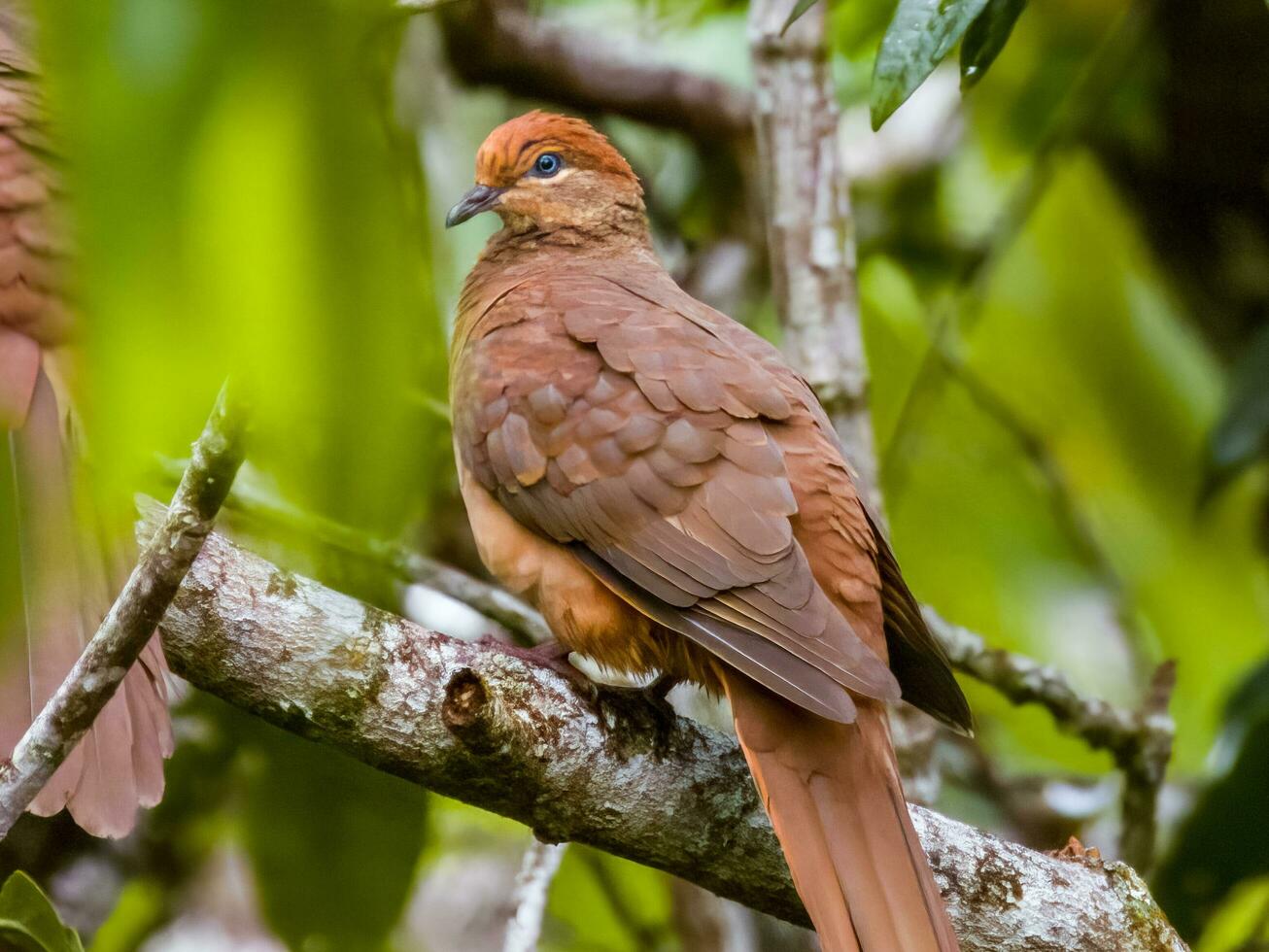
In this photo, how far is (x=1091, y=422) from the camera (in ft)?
17.3

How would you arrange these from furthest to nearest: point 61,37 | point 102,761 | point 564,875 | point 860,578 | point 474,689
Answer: point 564,875, point 860,578, point 102,761, point 474,689, point 61,37

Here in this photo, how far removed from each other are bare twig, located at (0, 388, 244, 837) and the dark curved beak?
1831 millimetres

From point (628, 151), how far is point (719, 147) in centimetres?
33

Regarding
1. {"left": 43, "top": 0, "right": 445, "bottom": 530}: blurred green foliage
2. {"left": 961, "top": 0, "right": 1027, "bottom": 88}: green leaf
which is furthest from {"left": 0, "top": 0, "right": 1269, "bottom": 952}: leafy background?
{"left": 43, "top": 0, "right": 445, "bottom": 530}: blurred green foliage

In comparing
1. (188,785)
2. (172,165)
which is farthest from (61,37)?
(188,785)

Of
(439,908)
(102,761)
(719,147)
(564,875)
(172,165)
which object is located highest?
(172,165)

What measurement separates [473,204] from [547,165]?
22 cm

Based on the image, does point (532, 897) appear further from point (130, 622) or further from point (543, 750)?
point (130, 622)

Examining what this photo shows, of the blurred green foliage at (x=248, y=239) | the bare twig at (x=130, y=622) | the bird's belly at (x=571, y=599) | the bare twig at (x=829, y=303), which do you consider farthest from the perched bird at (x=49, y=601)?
the bare twig at (x=829, y=303)

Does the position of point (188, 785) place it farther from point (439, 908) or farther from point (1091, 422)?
point (1091, 422)

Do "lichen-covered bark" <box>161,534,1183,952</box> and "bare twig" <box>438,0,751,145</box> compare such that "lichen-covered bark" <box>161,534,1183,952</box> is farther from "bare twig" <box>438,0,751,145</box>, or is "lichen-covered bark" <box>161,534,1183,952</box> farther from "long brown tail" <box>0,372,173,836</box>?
"bare twig" <box>438,0,751,145</box>

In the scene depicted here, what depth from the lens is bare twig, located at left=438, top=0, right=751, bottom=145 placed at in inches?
195

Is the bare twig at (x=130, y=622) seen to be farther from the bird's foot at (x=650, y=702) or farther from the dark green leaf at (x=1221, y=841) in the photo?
the dark green leaf at (x=1221, y=841)

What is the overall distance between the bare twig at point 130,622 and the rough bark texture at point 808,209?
88.2 inches
